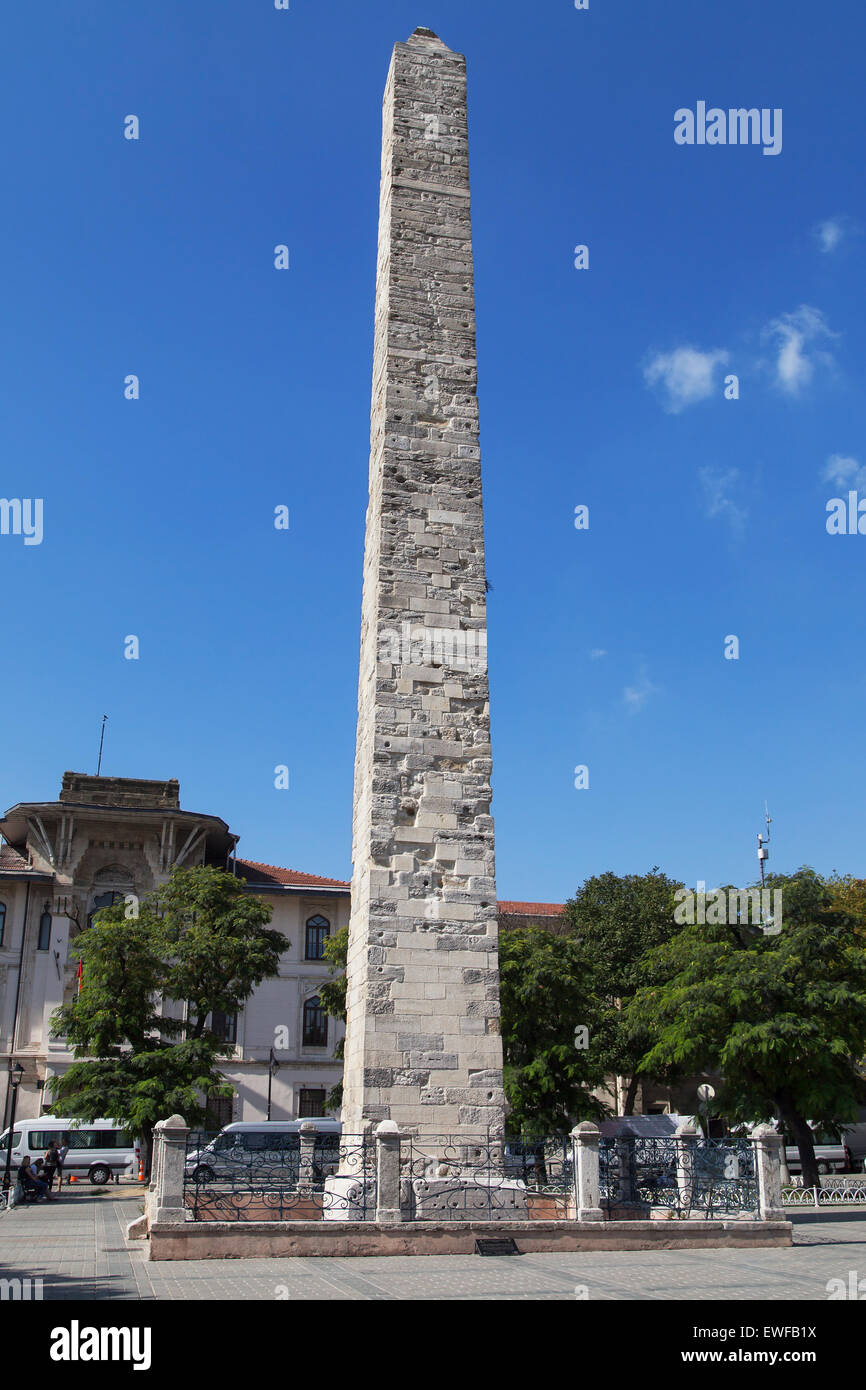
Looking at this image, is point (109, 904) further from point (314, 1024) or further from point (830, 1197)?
point (830, 1197)

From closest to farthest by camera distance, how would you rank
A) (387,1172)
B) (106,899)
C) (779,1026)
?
1. (387,1172)
2. (779,1026)
3. (106,899)

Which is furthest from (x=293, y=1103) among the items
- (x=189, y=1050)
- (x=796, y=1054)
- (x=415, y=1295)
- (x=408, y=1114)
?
(x=415, y=1295)

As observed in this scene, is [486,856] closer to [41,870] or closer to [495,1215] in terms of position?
[495,1215]

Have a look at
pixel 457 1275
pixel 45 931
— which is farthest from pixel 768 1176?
pixel 45 931

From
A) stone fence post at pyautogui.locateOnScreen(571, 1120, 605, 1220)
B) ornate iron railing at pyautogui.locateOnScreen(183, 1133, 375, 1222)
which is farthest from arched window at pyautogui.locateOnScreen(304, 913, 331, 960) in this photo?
stone fence post at pyautogui.locateOnScreen(571, 1120, 605, 1220)

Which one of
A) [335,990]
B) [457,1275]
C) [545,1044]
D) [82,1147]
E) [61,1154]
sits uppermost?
[335,990]

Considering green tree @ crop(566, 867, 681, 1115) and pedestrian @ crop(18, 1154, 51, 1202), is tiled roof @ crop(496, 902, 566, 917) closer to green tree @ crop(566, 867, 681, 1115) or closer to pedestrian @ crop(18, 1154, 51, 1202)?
green tree @ crop(566, 867, 681, 1115)

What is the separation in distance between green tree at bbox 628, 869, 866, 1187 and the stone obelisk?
11570mm

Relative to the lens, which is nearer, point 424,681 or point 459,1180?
point 459,1180

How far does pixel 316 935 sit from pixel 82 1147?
997cm

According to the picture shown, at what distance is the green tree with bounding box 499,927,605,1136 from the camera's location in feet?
90.1

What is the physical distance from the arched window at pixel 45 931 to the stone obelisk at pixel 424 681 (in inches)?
943

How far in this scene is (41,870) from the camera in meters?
35.5

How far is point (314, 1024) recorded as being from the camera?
3669cm
